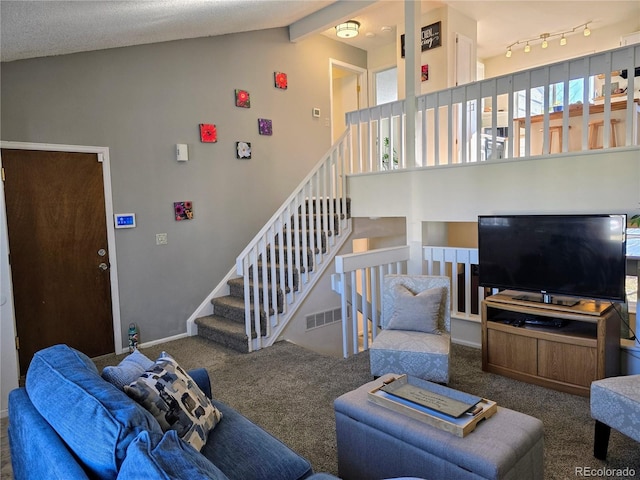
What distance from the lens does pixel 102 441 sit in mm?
1177

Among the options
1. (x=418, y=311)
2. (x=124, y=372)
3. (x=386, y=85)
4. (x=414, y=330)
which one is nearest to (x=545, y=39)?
(x=386, y=85)

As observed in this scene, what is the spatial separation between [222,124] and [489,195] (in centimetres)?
311

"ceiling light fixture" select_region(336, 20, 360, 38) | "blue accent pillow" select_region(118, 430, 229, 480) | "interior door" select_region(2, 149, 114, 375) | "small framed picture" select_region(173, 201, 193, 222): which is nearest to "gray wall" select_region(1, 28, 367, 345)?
"small framed picture" select_region(173, 201, 193, 222)

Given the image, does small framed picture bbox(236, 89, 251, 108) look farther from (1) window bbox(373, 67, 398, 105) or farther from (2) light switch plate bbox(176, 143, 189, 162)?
(1) window bbox(373, 67, 398, 105)

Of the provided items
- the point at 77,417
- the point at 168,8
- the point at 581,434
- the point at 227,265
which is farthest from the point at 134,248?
the point at 581,434

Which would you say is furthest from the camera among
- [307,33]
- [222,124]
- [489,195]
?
[307,33]

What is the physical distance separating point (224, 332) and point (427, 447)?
2950mm

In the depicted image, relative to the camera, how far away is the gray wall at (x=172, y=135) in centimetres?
388

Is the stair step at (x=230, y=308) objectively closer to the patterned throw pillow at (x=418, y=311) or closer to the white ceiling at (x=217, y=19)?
the patterned throw pillow at (x=418, y=311)

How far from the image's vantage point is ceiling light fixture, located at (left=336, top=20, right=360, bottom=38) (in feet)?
19.3

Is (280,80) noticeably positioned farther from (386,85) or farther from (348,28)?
(386,85)

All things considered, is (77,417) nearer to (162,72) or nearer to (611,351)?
(611,351)

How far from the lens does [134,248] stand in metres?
4.36
